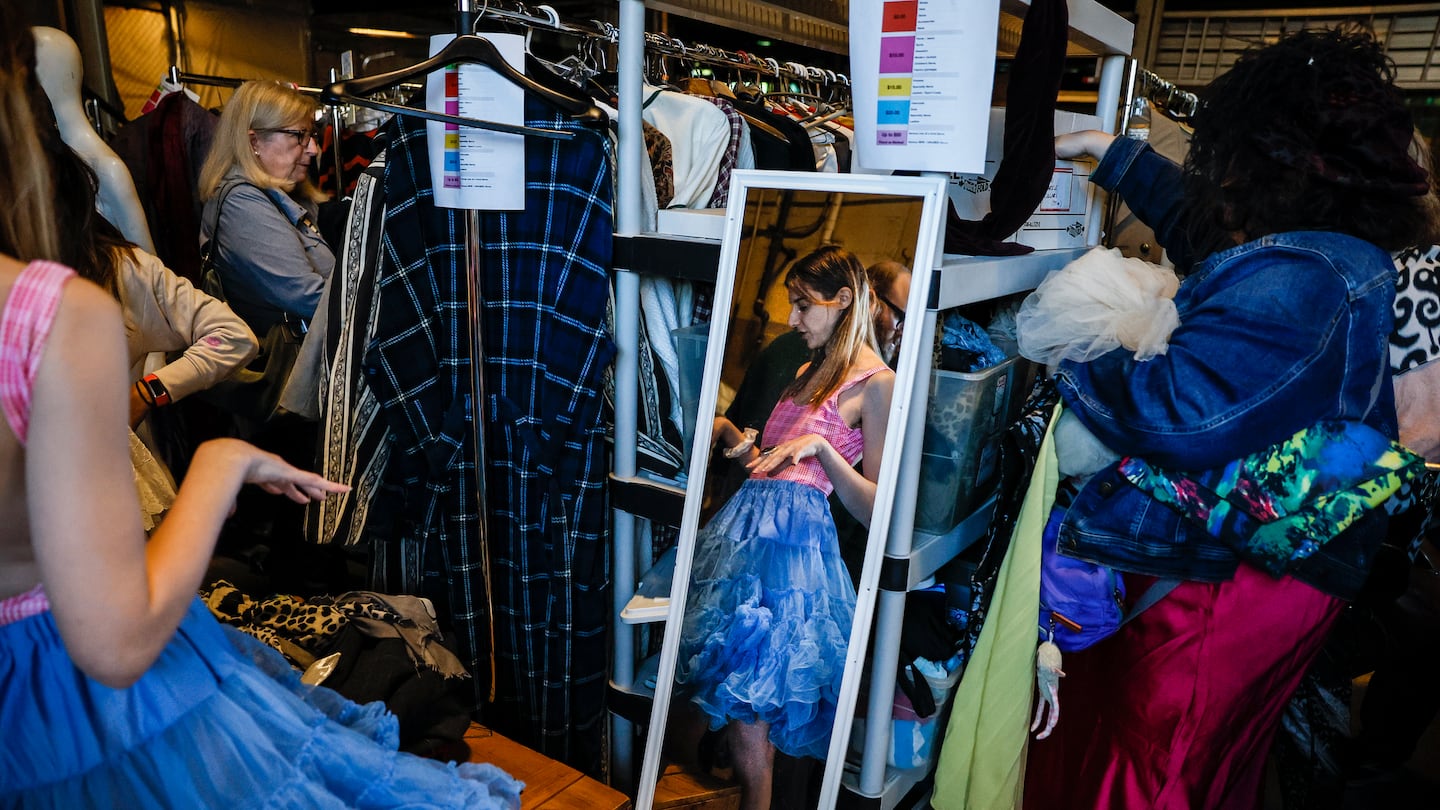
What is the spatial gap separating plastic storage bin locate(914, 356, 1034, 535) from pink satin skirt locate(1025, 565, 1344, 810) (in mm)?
332

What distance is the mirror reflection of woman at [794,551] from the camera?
140 cm

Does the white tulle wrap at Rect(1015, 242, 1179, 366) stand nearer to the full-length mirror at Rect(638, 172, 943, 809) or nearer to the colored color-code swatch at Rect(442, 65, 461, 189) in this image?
the full-length mirror at Rect(638, 172, 943, 809)

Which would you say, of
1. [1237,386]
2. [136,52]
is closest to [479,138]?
[1237,386]

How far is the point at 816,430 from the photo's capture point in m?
1.43

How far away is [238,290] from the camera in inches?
A: 95.2

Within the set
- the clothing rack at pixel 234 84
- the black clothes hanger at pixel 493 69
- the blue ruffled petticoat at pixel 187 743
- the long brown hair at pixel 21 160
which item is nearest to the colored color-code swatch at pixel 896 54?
the black clothes hanger at pixel 493 69

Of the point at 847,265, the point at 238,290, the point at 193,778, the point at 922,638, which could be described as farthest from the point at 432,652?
the point at 238,290

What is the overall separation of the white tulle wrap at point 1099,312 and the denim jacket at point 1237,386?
0.08 feet

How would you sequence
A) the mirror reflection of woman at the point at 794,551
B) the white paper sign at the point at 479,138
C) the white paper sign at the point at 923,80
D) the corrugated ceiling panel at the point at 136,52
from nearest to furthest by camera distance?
the white paper sign at the point at 923,80
the mirror reflection of woman at the point at 794,551
the white paper sign at the point at 479,138
the corrugated ceiling panel at the point at 136,52

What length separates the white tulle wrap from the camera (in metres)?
1.41

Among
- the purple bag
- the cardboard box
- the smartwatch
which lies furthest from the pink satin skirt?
the smartwatch

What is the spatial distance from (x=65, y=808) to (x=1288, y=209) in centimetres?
178

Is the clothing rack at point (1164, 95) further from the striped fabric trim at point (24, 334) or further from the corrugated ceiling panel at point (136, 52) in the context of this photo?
the corrugated ceiling panel at point (136, 52)

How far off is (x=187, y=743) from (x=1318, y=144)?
5.70 ft
